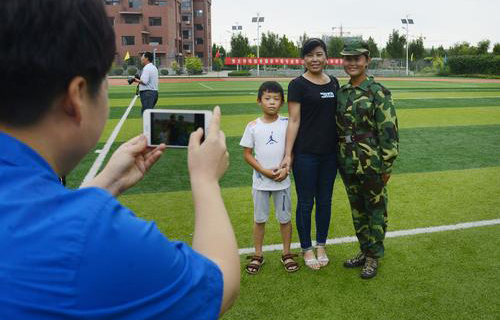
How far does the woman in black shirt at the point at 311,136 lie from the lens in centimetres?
406

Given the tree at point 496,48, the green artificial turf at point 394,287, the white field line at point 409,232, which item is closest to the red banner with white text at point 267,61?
the tree at point 496,48

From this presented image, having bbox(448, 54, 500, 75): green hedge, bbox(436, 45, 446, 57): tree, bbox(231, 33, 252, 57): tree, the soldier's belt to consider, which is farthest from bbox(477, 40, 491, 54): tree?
the soldier's belt

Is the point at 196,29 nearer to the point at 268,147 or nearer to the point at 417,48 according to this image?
the point at 417,48

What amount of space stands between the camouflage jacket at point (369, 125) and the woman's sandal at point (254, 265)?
1.10 m

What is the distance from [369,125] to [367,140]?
13 cm

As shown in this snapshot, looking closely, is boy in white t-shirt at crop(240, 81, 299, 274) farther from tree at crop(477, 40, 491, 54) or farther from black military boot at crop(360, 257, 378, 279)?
tree at crop(477, 40, 491, 54)

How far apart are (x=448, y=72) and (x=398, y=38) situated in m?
14.7

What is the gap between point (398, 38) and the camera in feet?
214

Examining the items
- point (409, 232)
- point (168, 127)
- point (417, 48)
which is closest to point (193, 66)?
point (417, 48)

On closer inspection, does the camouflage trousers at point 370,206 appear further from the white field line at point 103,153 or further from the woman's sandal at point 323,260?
the white field line at point 103,153

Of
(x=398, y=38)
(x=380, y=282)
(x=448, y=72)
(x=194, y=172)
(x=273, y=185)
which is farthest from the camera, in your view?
(x=398, y=38)

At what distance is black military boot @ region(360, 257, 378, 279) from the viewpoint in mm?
3918

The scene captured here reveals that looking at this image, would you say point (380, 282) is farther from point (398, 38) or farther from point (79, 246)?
point (398, 38)

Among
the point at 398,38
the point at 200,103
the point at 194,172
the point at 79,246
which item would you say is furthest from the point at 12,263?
the point at 398,38
